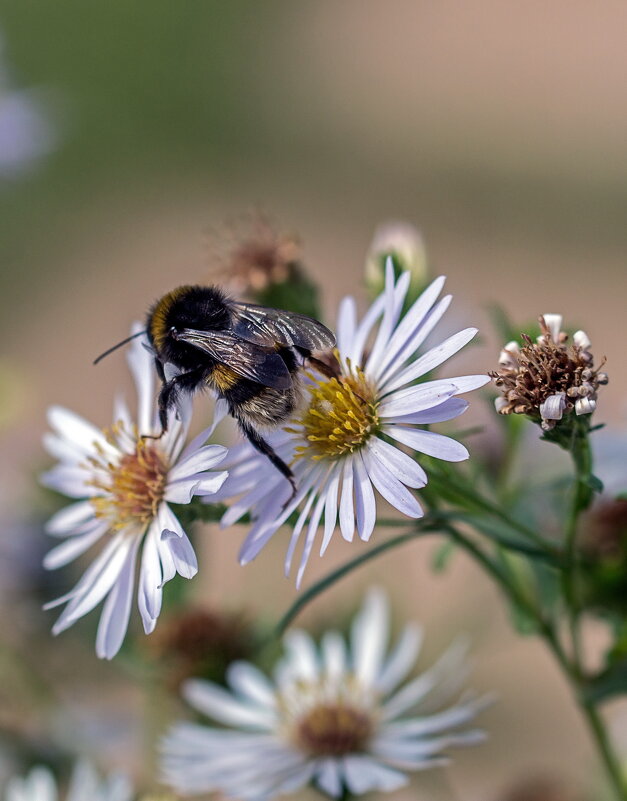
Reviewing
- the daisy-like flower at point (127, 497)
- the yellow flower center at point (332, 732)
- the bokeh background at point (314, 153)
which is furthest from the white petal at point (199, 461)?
the bokeh background at point (314, 153)

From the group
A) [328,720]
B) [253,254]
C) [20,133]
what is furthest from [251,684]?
[20,133]

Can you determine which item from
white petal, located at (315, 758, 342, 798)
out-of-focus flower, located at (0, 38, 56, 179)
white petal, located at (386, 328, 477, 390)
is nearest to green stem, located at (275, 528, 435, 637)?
white petal, located at (386, 328, 477, 390)

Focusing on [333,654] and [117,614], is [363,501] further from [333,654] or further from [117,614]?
[333,654]

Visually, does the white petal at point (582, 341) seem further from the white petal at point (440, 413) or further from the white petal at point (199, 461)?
the white petal at point (199, 461)

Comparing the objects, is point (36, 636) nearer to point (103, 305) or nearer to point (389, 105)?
point (103, 305)

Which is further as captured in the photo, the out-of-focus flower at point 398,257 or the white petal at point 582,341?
the out-of-focus flower at point 398,257

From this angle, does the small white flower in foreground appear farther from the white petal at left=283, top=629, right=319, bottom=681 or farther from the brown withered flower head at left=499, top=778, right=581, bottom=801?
the brown withered flower head at left=499, top=778, right=581, bottom=801
